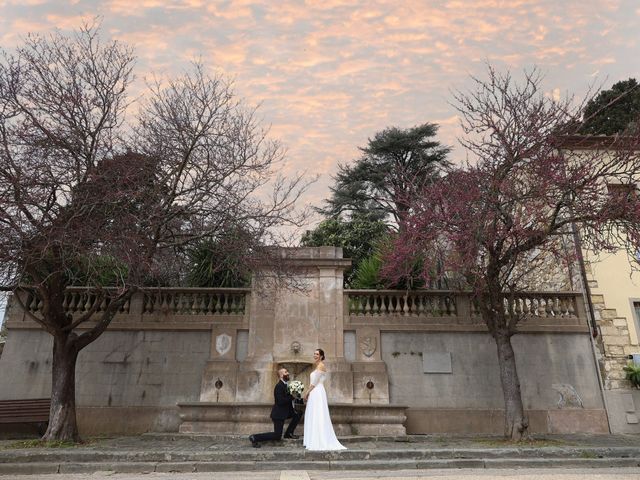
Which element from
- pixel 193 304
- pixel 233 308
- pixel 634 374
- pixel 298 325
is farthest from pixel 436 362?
pixel 193 304

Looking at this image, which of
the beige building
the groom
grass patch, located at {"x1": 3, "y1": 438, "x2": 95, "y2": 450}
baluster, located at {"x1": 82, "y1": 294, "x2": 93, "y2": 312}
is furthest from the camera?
baluster, located at {"x1": 82, "y1": 294, "x2": 93, "y2": 312}

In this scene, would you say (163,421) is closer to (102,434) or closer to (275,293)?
(102,434)

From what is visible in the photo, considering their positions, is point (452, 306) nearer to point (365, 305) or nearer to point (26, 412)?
point (365, 305)

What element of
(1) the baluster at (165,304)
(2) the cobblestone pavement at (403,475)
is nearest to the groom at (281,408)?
(2) the cobblestone pavement at (403,475)

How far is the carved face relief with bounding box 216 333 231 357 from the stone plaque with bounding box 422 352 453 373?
210 inches

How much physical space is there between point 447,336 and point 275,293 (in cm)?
492

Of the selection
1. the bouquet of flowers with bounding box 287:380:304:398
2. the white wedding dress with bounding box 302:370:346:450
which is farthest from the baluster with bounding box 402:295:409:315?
the white wedding dress with bounding box 302:370:346:450

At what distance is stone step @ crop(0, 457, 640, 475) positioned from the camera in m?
7.57

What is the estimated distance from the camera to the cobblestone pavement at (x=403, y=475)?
22.0ft

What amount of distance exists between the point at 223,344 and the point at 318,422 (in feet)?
14.8

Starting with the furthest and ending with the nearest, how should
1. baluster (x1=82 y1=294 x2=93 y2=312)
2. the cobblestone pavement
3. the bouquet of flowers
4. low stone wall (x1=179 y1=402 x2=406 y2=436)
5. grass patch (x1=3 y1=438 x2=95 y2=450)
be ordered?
baluster (x1=82 y1=294 x2=93 y2=312)
low stone wall (x1=179 y1=402 x2=406 y2=436)
the bouquet of flowers
grass patch (x1=3 y1=438 x2=95 y2=450)
the cobblestone pavement

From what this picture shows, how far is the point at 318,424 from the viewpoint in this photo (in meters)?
8.94

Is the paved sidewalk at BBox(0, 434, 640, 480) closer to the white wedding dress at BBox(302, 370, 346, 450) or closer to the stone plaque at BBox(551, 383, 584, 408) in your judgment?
the white wedding dress at BBox(302, 370, 346, 450)

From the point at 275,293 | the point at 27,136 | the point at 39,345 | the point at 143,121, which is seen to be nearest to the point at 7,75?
the point at 27,136
